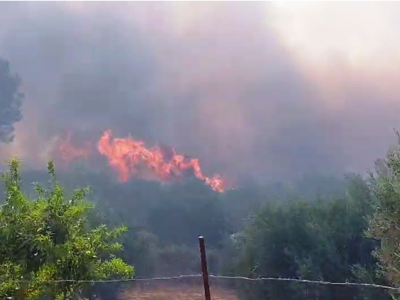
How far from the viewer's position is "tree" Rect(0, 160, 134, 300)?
7707 mm

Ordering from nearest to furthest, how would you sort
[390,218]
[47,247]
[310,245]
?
[47,247] < [390,218] < [310,245]

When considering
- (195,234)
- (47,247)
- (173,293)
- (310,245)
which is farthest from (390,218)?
(195,234)

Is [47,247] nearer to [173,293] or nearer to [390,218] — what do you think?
[390,218]

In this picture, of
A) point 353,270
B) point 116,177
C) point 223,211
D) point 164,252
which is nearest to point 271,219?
A: point 353,270

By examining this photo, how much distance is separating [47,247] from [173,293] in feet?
77.9

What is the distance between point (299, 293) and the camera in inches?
978

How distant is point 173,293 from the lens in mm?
30391

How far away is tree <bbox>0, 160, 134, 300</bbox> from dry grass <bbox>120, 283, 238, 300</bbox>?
59.8 ft

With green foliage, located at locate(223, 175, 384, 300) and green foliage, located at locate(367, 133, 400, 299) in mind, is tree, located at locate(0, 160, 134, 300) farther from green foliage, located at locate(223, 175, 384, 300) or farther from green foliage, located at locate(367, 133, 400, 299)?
green foliage, located at locate(223, 175, 384, 300)

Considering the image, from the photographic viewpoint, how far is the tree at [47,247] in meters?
7.71

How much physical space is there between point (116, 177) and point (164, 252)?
25741mm

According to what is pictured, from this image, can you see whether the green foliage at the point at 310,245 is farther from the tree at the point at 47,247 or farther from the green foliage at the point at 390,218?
the tree at the point at 47,247

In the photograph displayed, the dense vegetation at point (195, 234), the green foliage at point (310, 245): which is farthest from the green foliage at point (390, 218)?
the green foliage at point (310, 245)

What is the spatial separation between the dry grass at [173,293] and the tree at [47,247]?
59.8 ft
